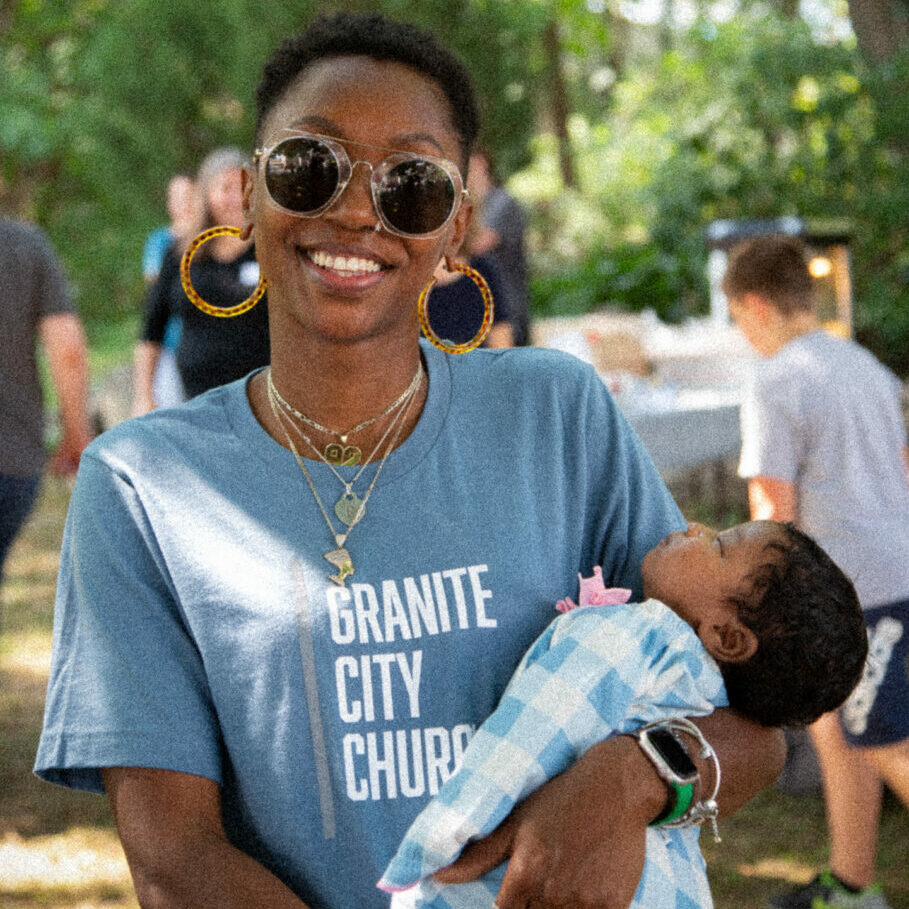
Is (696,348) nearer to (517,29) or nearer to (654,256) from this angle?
(654,256)

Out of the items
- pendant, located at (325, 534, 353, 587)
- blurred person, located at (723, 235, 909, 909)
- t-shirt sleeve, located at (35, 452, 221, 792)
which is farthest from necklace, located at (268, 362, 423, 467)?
blurred person, located at (723, 235, 909, 909)

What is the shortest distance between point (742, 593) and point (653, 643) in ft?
0.83

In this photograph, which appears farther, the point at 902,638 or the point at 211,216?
the point at 211,216

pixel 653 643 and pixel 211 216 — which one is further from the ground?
pixel 211 216

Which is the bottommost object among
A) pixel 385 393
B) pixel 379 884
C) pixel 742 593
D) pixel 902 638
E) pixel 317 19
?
pixel 902 638

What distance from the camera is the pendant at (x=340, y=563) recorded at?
1396 millimetres

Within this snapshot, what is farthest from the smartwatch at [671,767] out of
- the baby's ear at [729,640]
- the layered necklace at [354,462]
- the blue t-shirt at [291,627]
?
the layered necklace at [354,462]

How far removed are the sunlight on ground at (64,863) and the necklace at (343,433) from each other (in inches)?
116

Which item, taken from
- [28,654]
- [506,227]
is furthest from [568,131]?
[28,654]

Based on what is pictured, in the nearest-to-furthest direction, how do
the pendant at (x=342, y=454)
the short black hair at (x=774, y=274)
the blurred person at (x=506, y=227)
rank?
the pendant at (x=342, y=454), the short black hair at (x=774, y=274), the blurred person at (x=506, y=227)

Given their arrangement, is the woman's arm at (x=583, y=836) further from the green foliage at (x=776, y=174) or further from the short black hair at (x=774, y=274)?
the green foliage at (x=776, y=174)

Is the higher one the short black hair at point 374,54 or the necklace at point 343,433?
the short black hair at point 374,54

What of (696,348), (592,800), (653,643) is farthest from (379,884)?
(696,348)

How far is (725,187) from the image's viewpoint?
11516 millimetres
